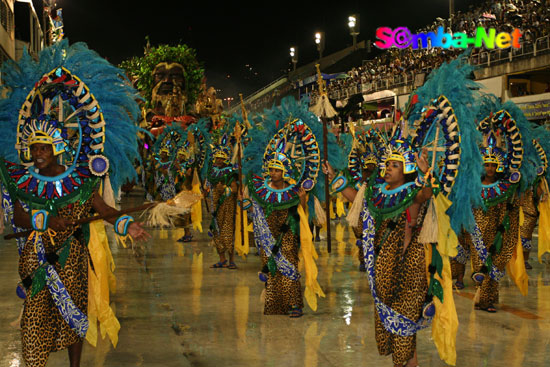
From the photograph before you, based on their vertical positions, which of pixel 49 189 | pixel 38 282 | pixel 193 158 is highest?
pixel 193 158

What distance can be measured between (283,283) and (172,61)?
13.9 meters

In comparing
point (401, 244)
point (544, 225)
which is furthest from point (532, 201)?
point (401, 244)

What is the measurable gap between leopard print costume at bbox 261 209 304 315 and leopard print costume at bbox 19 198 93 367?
9.73 feet

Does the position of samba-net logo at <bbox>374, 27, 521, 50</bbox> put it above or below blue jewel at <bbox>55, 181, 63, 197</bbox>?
above

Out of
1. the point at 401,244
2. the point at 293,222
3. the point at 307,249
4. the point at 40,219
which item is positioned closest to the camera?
the point at 40,219

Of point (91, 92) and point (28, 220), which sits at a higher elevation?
point (91, 92)

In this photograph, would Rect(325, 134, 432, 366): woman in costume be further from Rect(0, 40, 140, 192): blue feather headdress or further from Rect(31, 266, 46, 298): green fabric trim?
Rect(31, 266, 46, 298): green fabric trim

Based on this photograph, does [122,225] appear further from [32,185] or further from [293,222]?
[293,222]

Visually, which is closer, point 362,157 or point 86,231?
point 86,231

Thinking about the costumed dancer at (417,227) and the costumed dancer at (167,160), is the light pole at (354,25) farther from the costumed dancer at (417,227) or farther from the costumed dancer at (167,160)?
the costumed dancer at (417,227)

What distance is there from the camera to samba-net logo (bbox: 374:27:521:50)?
87.4 feet

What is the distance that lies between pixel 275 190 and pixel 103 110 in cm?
278

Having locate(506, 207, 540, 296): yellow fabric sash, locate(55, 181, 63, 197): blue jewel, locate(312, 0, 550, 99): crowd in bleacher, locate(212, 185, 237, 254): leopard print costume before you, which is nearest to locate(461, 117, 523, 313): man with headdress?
locate(506, 207, 540, 296): yellow fabric sash

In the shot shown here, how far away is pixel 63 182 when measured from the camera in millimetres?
5715
